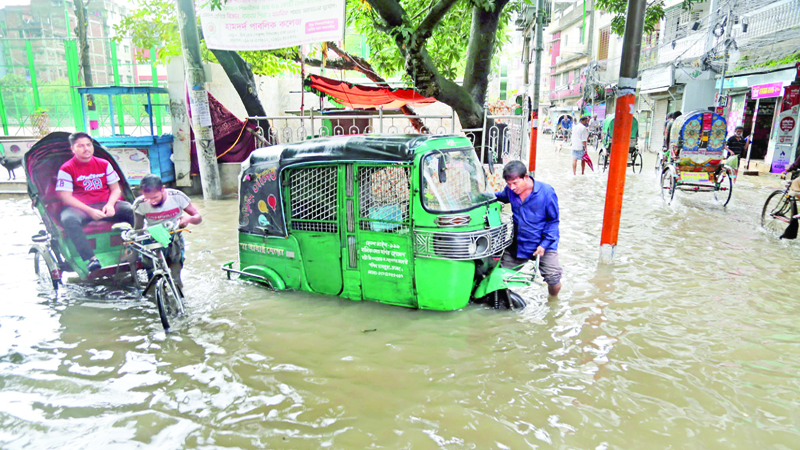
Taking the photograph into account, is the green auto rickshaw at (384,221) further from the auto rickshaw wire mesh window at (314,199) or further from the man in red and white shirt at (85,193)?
the man in red and white shirt at (85,193)

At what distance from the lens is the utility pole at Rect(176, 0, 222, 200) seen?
10.1 m

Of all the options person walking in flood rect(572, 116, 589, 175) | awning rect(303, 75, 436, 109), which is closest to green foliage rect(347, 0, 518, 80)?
awning rect(303, 75, 436, 109)

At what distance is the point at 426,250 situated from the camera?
448 cm

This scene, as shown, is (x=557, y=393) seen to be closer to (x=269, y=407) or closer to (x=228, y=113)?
(x=269, y=407)

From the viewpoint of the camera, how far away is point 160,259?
481cm

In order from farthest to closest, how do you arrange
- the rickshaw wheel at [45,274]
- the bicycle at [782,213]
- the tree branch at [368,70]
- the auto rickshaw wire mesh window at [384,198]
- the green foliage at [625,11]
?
the tree branch at [368,70] < the green foliage at [625,11] < the bicycle at [782,213] < the rickshaw wheel at [45,274] < the auto rickshaw wire mesh window at [384,198]

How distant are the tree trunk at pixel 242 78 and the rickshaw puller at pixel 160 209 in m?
7.50

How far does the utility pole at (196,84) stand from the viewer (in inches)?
398

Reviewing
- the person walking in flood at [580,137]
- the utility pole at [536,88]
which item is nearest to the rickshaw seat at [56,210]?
the utility pole at [536,88]

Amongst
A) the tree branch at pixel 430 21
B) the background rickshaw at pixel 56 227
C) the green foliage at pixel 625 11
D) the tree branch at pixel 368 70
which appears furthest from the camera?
the tree branch at pixel 368 70

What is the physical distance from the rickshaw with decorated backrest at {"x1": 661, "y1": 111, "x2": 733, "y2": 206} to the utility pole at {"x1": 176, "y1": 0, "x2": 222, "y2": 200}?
996cm

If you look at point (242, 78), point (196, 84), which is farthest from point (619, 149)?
point (242, 78)

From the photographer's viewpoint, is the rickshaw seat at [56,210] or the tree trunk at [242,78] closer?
the rickshaw seat at [56,210]

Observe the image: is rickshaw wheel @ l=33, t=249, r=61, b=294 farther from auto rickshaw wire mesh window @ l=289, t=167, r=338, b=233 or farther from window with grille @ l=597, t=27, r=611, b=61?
window with grille @ l=597, t=27, r=611, b=61
